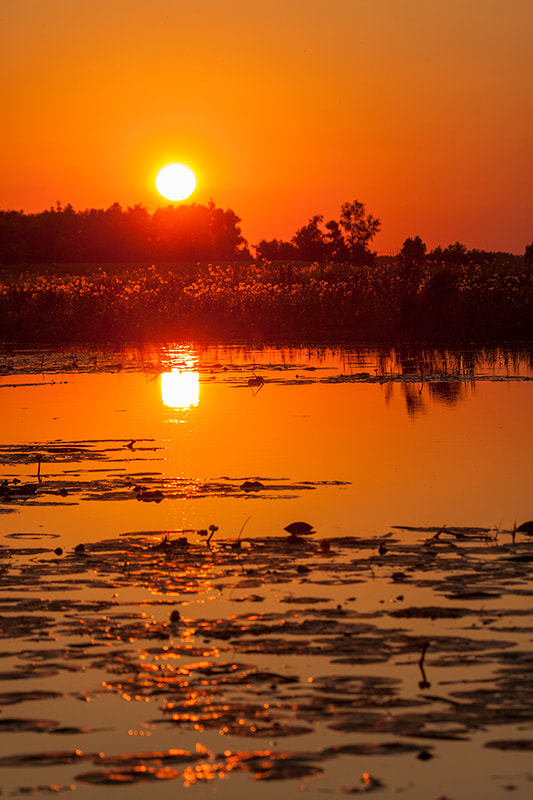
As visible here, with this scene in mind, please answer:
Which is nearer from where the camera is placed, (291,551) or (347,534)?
(291,551)

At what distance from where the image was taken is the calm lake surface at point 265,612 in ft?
19.9

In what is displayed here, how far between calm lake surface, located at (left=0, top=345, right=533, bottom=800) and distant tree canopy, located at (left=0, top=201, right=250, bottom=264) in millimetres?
104305

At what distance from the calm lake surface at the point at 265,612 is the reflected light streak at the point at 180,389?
577 centimetres

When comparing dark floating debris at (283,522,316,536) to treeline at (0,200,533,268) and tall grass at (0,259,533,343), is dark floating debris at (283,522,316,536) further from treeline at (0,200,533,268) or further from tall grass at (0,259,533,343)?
treeline at (0,200,533,268)

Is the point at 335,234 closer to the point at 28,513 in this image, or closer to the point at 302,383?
the point at 302,383

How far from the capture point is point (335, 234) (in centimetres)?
15225

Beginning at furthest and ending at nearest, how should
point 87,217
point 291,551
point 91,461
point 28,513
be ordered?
point 87,217, point 91,461, point 28,513, point 291,551

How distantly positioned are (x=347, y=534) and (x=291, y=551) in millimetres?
955

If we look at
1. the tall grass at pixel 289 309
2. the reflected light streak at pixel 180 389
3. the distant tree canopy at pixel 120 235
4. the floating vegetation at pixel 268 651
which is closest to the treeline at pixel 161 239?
the distant tree canopy at pixel 120 235

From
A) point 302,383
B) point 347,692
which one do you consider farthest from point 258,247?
point 347,692

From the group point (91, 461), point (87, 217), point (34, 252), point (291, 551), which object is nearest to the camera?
point (291, 551)

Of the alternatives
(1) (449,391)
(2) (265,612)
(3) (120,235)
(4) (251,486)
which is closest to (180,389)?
(1) (449,391)

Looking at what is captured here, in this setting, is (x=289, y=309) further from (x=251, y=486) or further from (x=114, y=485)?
(x=251, y=486)

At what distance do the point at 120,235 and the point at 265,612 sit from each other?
12701cm
